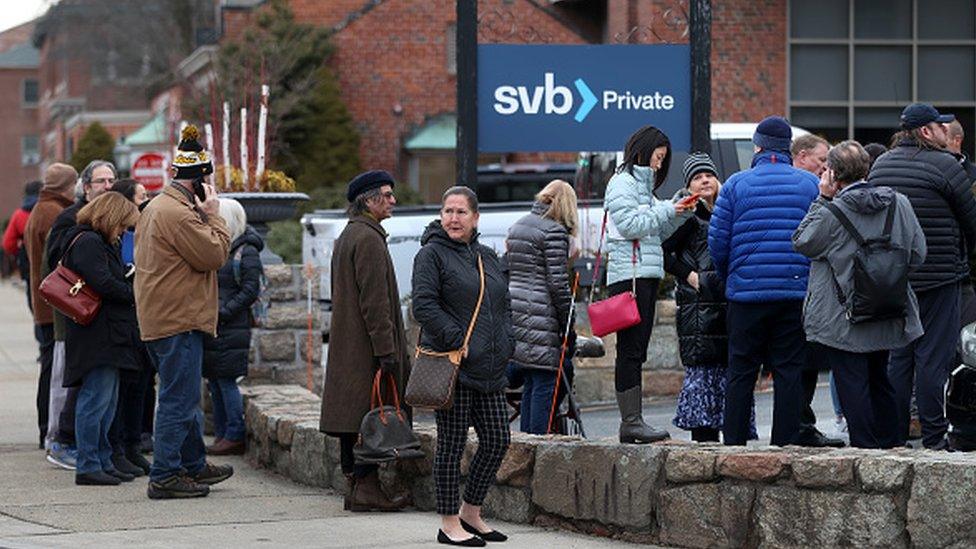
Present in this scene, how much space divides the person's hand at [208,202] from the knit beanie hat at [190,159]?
9 cm

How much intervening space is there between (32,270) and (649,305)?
5.37 metres

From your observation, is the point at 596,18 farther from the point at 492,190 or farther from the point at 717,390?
the point at 717,390

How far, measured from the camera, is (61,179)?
13.8 meters

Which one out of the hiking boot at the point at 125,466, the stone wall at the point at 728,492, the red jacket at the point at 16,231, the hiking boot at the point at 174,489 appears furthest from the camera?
the red jacket at the point at 16,231

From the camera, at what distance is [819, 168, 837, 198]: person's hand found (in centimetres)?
959

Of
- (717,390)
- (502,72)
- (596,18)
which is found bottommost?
(717,390)

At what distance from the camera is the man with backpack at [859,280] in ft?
30.3

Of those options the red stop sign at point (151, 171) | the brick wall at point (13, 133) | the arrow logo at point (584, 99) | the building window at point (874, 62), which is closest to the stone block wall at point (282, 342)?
the arrow logo at point (584, 99)

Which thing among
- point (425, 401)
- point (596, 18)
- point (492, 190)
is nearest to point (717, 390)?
point (425, 401)

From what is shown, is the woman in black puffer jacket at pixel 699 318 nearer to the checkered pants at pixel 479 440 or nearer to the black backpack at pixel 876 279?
the black backpack at pixel 876 279

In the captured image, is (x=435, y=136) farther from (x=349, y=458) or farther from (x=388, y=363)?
(x=388, y=363)

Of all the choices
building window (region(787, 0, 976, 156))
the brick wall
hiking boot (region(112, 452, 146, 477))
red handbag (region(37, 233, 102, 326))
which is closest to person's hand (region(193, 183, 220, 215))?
red handbag (region(37, 233, 102, 326))

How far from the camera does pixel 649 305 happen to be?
10055 millimetres

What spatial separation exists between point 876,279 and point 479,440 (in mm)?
2047
